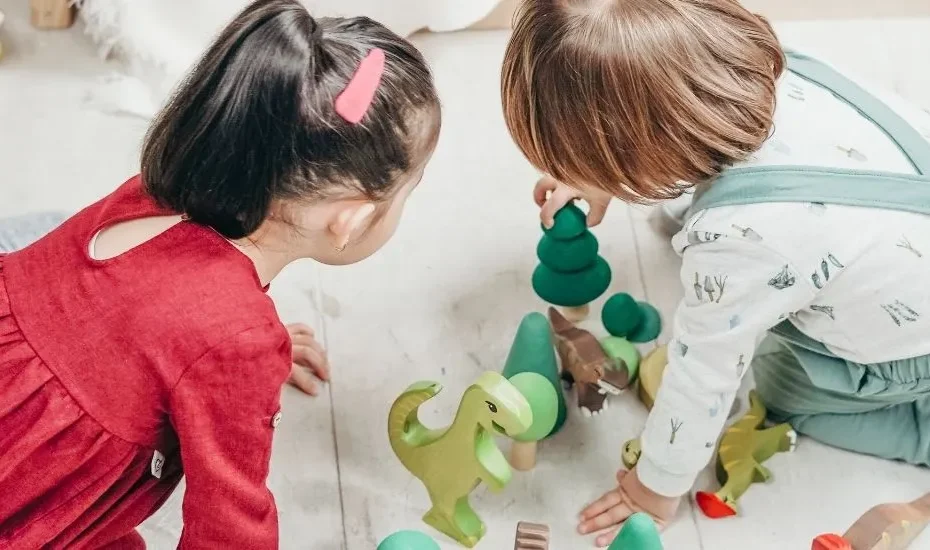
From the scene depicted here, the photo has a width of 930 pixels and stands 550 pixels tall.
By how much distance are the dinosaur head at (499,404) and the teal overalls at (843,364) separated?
206 millimetres

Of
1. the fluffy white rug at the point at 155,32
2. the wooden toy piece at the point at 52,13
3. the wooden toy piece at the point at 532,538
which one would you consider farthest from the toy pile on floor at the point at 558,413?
the wooden toy piece at the point at 52,13

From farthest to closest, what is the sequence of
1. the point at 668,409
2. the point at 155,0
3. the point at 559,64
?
the point at 155,0, the point at 668,409, the point at 559,64

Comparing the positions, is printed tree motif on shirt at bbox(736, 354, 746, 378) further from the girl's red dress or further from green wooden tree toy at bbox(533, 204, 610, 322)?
the girl's red dress

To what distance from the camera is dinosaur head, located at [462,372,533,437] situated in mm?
835

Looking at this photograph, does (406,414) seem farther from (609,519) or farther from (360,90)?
(360,90)

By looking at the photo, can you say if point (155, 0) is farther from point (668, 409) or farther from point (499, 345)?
point (668, 409)

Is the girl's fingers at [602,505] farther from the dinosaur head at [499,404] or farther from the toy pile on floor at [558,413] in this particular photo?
the dinosaur head at [499,404]

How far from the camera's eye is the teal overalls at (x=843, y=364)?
803 millimetres

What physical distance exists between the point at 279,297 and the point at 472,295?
206mm

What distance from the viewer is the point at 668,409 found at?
35.5 inches

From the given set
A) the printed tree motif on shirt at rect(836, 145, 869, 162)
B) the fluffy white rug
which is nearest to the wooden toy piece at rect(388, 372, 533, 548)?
the printed tree motif on shirt at rect(836, 145, 869, 162)

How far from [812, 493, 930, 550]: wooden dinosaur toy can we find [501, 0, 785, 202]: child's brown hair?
36 cm

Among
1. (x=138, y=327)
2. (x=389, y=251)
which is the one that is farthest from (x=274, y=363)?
(x=389, y=251)

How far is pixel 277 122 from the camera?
66 centimetres
